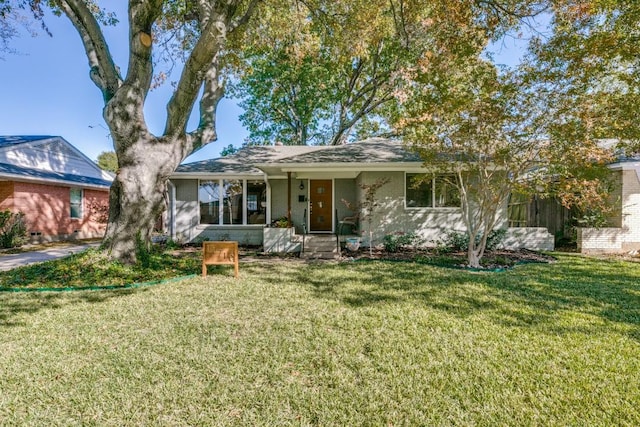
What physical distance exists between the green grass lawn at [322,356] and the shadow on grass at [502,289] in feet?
0.16

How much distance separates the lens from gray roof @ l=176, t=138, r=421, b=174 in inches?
401

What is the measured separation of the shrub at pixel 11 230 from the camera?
37.8ft

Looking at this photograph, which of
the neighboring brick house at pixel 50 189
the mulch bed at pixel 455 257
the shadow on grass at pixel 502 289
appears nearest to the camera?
the shadow on grass at pixel 502 289

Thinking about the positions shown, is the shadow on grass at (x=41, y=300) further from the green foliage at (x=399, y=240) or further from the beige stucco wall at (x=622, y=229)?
the beige stucco wall at (x=622, y=229)

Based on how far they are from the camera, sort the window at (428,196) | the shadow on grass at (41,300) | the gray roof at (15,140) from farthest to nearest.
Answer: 1. the gray roof at (15,140)
2. the window at (428,196)
3. the shadow on grass at (41,300)

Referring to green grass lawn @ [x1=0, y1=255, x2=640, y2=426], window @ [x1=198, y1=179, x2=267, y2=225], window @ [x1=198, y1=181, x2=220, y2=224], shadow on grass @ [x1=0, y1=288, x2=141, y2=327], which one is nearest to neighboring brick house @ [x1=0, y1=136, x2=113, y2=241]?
window @ [x1=198, y1=181, x2=220, y2=224]

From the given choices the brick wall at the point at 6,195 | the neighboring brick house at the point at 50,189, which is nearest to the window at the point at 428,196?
the neighboring brick house at the point at 50,189

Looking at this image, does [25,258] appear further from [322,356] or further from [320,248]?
[322,356]

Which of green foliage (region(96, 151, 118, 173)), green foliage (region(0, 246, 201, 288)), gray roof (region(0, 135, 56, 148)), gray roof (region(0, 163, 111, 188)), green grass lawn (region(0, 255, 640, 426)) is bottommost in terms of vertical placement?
green grass lawn (region(0, 255, 640, 426))

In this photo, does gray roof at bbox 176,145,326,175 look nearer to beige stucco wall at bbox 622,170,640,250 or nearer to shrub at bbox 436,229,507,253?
shrub at bbox 436,229,507,253

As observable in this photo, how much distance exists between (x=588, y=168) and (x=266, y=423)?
9.22 m

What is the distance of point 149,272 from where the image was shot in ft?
23.1

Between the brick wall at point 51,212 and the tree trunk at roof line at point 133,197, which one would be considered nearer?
the tree trunk at roof line at point 133,197

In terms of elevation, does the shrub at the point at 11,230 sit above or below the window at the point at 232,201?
below
